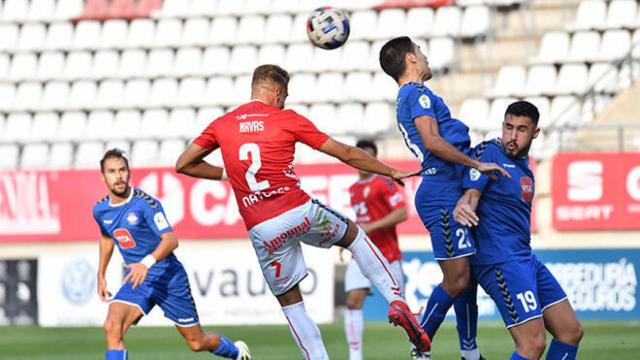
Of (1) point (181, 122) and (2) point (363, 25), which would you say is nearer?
(1) point (181, 122)

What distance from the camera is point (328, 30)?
9453 mm

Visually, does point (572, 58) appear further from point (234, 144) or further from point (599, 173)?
point (234, 144)

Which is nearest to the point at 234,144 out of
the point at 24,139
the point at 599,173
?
the point at 599,173

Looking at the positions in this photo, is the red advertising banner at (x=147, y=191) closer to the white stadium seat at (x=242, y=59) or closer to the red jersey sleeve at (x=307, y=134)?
the white stadium seat at (x=242, y=59)

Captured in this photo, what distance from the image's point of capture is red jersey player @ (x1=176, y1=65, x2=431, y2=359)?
821 cm

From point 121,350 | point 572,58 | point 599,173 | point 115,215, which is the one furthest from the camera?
point 572,58

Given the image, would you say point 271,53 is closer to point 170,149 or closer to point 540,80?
point 170,149

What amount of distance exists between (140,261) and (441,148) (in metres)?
2.91

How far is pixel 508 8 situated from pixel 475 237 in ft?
57.1

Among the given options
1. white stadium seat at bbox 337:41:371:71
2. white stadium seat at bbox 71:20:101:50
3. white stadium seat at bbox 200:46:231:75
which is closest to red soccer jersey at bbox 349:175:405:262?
white stadium seat at bbox 337:41:371:71

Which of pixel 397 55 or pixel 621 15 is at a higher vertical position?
pixel 621 15

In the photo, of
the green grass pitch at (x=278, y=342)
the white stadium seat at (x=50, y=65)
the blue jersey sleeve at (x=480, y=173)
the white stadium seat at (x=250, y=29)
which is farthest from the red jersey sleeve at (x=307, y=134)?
the white stadium seat at (x=50, y=65)

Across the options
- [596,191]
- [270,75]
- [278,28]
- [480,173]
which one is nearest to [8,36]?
[278,28]

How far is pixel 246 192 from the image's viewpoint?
328 inches
